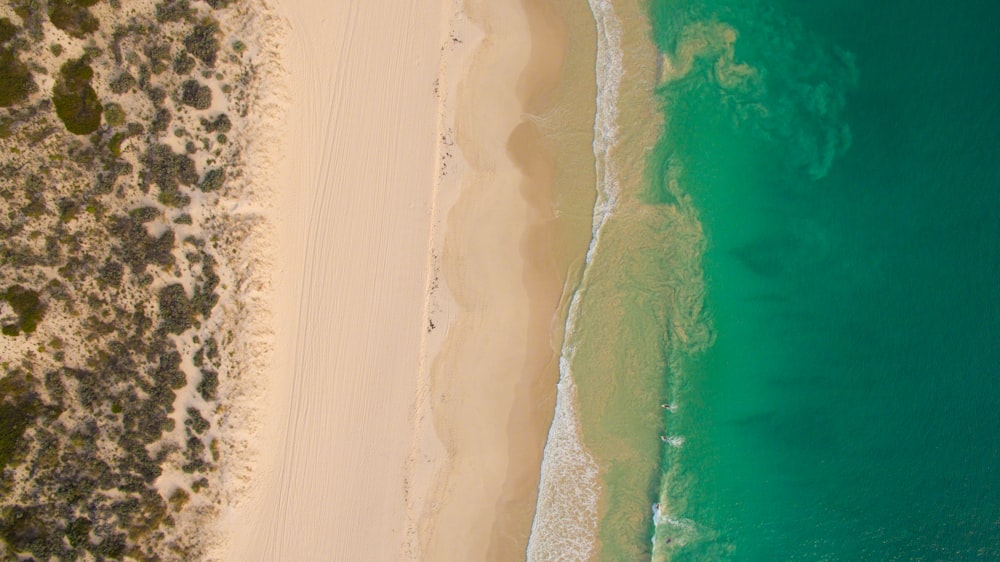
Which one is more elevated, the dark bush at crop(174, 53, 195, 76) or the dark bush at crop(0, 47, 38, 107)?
the dark bush at crop(174, 53, 195, 76)

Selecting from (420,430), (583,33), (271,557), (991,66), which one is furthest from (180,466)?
(991,66)

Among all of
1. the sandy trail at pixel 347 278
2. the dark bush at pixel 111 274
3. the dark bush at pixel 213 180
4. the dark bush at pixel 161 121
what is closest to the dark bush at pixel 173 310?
the dark bush at pixel 111 274

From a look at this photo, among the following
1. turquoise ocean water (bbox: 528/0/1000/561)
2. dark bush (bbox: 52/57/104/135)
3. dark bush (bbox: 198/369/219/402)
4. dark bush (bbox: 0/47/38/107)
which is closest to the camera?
dark bush (bbox: 0/47/38/107)

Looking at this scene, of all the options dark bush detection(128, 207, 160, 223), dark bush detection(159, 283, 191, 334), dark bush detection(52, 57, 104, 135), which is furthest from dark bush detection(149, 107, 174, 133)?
dark bush detection(159, 283, 191, 334)

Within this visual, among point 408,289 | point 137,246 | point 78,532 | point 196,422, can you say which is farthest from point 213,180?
point 78,532

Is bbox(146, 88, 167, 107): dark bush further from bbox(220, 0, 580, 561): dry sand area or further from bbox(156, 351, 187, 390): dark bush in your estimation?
bbox(156, 351, 187, 390): dark bush

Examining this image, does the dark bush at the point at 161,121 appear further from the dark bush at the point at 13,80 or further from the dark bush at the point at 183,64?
the dark bush at the point at 13,80

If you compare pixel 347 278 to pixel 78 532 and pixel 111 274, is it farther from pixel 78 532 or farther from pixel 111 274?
pixel 78 532
